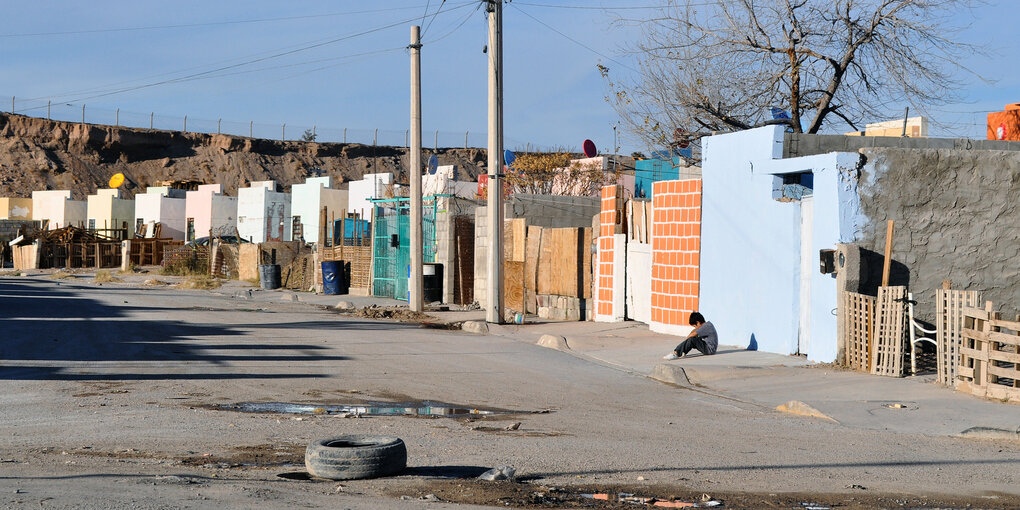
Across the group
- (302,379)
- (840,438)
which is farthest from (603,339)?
(840,438)

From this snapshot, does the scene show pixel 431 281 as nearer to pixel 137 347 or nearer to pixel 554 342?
pixel 554 342

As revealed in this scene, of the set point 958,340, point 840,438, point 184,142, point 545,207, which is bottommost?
point 840,438

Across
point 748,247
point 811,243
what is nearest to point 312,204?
point 748,247

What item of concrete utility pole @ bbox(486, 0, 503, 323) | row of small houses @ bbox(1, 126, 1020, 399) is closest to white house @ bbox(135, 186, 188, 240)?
concrete utility pole @ bbox(486, 0, 503, 323)

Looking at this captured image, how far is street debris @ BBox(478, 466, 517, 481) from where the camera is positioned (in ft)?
24.2

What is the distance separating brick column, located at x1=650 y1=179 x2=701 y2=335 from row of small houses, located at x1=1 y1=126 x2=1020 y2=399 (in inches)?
1.4

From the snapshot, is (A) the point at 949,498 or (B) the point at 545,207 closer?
(A) the point at 949,498

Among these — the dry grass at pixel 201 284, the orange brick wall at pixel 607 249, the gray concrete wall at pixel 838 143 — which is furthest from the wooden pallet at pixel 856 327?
the dry grass at pixel 201 284

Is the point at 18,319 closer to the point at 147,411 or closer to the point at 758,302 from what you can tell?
the point at 147,411

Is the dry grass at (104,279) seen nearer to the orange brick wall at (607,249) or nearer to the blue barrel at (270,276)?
the blue barrel at (270,276)

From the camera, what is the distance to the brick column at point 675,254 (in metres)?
19.6

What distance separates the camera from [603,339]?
2003 cm

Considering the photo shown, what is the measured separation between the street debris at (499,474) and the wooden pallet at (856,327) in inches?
334

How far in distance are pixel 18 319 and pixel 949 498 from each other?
861 inches
